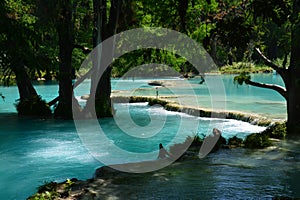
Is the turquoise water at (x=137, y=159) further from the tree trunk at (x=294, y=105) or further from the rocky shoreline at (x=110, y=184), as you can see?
the tree trunk at (x=294, y=105)

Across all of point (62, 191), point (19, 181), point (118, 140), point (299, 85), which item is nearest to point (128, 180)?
point (62, 191)

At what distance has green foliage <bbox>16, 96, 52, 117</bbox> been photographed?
22.6m

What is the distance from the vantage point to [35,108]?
22672 millimetres

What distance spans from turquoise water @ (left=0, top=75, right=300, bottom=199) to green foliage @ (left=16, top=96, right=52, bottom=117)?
78cm

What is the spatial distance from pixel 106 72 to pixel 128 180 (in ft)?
44.5

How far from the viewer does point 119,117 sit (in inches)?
888

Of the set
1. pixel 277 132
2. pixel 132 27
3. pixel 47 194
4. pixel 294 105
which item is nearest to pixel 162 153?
pixel 47 194

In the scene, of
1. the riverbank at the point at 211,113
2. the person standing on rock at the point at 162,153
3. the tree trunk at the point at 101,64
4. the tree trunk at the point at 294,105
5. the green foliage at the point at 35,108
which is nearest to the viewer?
Result: the person standing on rock at the point at 162,153

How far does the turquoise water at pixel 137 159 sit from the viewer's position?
26.0ft

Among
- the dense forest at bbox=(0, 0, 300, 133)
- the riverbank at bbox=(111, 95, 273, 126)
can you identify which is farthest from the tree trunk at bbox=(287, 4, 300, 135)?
the riverbank at bbox=(111, 95, 273, 126)

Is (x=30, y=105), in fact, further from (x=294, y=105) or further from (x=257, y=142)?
(x=294, y=105)

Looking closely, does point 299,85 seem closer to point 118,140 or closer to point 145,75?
point 118,140

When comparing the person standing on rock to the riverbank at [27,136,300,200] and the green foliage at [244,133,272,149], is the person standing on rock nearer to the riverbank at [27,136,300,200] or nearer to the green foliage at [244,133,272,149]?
the riverbank at [27,136,300,200]

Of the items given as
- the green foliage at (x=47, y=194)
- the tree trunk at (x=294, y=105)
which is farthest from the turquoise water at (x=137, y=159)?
the green foliage at (x=47, y=194)
